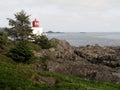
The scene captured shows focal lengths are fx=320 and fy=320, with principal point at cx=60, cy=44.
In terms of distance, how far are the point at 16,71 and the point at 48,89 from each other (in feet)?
8.02

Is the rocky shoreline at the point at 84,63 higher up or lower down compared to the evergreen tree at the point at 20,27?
lower down

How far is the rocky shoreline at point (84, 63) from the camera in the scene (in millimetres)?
25266

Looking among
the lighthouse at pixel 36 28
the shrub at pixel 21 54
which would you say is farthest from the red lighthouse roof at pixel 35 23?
the shrub at pixel 21 54

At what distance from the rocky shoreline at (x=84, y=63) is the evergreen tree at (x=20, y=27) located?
5349 millimetres

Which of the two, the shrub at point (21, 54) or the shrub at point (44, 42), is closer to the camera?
the shrub at point (21, 54)

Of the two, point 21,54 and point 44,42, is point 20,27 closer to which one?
point 44,42

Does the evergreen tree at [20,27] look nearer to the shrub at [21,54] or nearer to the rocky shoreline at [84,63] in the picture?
the rocky shoreline at [84,63]

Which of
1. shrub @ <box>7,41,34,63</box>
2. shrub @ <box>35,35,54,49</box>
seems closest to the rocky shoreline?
shrub @ <box>7,41,34,63</box>

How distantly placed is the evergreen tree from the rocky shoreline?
5349 mm

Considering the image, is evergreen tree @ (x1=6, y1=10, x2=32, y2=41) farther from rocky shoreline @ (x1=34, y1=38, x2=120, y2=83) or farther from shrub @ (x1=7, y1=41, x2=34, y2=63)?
shrub @ (x1=7, y1=41, x2=34, y2=63)

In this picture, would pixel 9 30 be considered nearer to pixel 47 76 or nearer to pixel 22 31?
pixel 22 31

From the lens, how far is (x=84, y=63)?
33.0 m

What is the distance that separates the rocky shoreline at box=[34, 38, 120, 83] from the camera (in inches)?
995

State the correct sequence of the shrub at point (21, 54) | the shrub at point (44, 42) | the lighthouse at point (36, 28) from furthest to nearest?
the lighthouse at point (36, 28) → the shrub at point (44, 42) → the shrub at point (21, 54)
